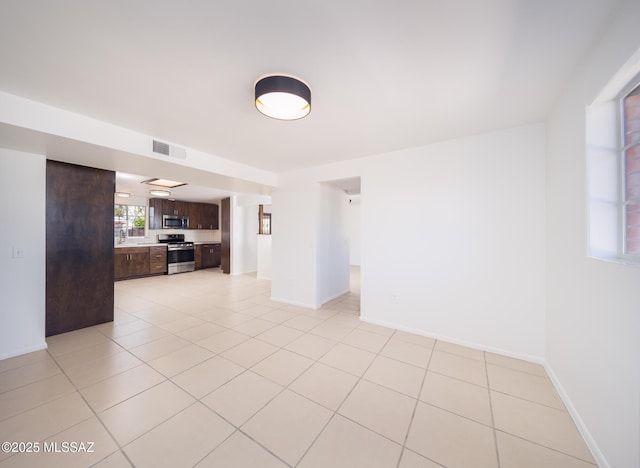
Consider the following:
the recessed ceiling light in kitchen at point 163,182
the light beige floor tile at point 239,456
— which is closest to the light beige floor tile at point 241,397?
the light beige floor tile at point 239,456

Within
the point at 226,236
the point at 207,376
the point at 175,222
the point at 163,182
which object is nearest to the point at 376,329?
the point at 207,376

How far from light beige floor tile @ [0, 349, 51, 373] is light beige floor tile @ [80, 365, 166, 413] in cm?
107

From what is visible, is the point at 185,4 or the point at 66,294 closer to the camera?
the point at 185,4

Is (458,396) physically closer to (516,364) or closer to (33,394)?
(516,364)

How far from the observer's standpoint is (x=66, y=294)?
9.96 ft

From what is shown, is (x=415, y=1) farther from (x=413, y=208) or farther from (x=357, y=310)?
(x=357, y=310)

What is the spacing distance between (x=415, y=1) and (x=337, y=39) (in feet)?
1.41

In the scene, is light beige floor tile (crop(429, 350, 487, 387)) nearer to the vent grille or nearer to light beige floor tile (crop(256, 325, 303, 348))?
light beige floor tile (crop(256, 325, 303, 348))

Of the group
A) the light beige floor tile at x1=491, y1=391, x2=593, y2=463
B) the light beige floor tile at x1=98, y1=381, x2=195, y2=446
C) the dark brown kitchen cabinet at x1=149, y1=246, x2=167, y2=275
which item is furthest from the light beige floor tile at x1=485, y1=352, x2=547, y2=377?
the dark brown kitchen cabinet at x1=149, y1=246, x2=167, y2=275

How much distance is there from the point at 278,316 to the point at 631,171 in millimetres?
3798

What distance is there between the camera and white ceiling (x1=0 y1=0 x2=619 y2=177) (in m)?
1.18

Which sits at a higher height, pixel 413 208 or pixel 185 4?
pixel 185 4

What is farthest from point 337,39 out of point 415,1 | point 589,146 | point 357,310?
point 357,310

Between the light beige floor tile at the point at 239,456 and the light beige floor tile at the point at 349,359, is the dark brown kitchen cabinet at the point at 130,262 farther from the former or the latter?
the light beige floor tile at the point at 239,456
